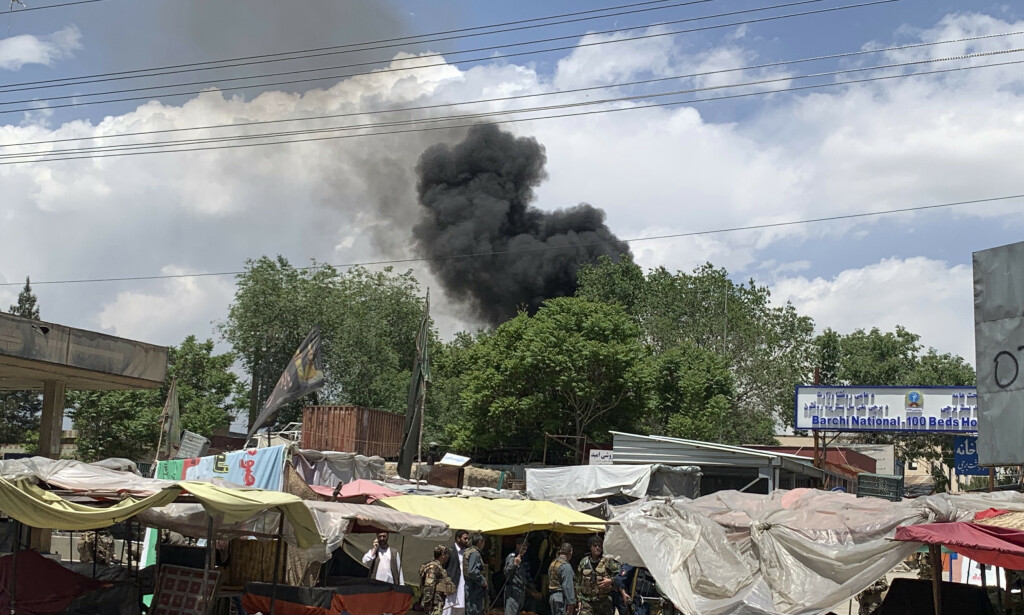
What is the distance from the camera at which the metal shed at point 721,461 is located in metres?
24.2

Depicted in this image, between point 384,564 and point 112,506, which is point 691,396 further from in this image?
point 112,506

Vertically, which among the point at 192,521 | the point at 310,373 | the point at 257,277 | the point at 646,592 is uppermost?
the point at 257,277

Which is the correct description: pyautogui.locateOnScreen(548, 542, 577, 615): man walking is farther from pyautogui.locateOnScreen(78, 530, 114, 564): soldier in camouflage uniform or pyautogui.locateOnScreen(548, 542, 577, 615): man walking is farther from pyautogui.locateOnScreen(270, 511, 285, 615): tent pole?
pyautogui.locateOnScreen(78, 530, 114, 564): soldier in camouflage uniform

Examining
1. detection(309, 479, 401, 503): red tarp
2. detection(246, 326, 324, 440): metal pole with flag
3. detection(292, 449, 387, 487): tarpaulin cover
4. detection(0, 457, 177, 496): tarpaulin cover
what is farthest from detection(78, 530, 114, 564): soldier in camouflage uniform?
detection(0, 457, 177, 496): tarpaulin cover

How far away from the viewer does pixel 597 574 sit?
14758 millimetres

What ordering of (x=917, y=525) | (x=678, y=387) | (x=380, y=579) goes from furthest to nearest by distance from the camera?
1. (x=678, y=387)
2. (x=380, y=579)
3. (x=917, y=525)

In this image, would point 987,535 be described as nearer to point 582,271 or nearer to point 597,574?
point 597,574

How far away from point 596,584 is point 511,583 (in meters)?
1.59

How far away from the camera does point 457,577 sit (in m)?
15.0

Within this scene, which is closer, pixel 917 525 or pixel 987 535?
pixel 987 535

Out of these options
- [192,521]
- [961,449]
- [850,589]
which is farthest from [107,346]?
[961,449]

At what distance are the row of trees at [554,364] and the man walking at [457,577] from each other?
2671 cm

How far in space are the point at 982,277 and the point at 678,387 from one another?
38.9 metres

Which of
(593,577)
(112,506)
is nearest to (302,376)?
(593,577)
